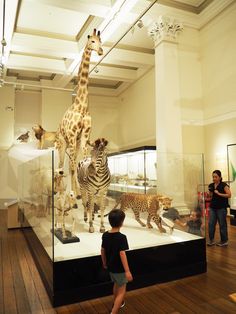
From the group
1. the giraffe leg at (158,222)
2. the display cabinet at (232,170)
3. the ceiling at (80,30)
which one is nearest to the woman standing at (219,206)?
the giraffe leg at (158,222)

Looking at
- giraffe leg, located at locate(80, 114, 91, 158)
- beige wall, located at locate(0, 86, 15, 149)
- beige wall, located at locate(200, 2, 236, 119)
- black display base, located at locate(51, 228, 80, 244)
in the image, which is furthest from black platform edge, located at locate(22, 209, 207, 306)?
beige wall, located at locate(0, 86, 15, 149)

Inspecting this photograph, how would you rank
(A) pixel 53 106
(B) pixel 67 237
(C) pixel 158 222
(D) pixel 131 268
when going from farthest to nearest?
(A) pixel 53 106 < (C) pixel 158 222 < (B) pixel 67 237 < (D) pixel 131 268

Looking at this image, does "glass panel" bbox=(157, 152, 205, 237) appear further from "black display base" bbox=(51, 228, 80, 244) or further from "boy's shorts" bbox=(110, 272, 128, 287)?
"boy's shorts" bbox=(110, 272, 128, 287)

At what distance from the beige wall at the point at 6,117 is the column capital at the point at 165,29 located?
21.5 feet

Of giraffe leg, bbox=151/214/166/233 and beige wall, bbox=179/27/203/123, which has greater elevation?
beige wall, bbox=179/27/203/123

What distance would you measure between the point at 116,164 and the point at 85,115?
1.27 m

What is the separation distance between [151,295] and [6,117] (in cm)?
1005

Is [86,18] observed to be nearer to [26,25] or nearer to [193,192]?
[26,25]

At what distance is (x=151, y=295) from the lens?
9.81ft

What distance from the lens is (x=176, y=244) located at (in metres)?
3.52

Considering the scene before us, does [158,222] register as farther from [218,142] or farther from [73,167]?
[218,142]

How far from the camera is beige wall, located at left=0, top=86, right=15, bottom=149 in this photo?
1112 cm

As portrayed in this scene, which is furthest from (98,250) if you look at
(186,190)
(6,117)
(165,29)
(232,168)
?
(6,117)

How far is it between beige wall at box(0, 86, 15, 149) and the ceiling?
0.63 m
